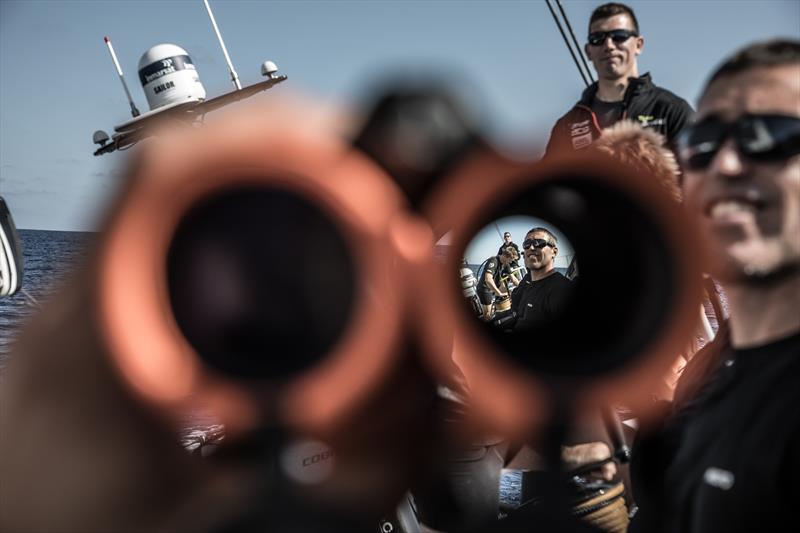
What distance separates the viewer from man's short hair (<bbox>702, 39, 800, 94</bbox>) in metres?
1.16

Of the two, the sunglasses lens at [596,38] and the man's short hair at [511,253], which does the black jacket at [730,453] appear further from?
the man's short hair at [511,253]

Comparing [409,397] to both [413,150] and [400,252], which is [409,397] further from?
[413,150]

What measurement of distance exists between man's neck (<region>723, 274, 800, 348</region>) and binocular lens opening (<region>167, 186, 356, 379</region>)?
823 millimetres

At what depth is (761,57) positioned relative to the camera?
3.89ft

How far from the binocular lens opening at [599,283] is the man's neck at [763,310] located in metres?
0.36

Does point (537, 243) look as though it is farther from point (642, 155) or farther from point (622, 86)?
point (642, 155)

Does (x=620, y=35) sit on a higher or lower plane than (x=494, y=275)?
higher

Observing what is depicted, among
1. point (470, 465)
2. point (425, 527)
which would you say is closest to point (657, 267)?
point (470, 465)

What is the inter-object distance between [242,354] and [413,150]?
29cm

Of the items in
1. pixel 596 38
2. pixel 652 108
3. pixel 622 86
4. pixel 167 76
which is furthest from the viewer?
pixel 167 76

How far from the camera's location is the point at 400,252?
26.0 inches

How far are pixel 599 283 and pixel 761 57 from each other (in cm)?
55

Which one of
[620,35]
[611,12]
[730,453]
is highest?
[611,12]

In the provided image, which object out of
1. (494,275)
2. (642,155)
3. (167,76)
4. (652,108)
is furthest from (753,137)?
(494,275)
